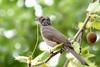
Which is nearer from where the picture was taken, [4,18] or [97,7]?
[97,7]

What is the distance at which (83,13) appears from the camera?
10.4 feet

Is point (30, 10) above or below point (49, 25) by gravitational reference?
below

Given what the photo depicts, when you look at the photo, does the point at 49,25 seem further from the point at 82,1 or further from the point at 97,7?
the point at 82,1

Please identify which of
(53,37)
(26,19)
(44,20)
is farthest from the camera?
(26,19)

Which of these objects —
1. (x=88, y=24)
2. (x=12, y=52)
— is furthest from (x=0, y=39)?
(x=88, y=24)

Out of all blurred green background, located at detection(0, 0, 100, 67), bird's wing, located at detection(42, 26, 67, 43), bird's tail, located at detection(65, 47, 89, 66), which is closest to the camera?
bird's tail, located at detection(65, 47, 89, 66)

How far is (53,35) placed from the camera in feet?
5.12

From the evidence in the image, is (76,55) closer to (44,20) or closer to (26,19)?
(44,20)

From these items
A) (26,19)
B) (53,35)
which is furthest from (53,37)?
(26,19)

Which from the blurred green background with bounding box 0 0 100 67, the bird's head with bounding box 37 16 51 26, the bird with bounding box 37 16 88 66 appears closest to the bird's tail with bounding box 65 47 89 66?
the bird with bounding box 37 16 88 66

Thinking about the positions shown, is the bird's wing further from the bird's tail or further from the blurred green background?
the blurred green background

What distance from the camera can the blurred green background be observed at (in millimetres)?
3146

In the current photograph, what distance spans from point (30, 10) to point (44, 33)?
→ 5.79 ft

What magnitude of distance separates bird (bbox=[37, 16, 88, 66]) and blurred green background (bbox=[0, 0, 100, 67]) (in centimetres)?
135
